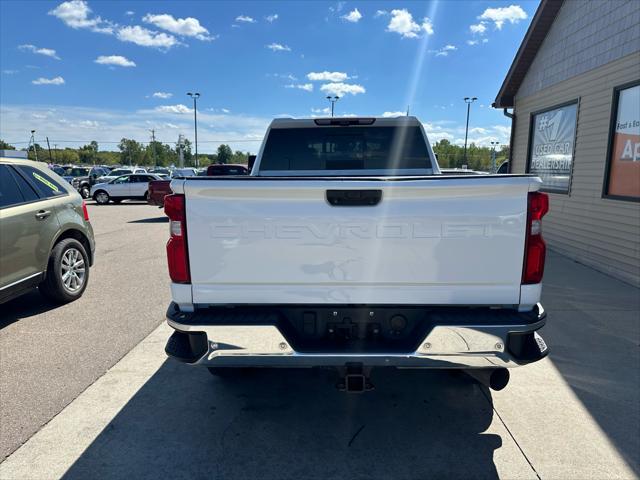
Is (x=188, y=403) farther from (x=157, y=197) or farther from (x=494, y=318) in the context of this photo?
(x=157, y=197)

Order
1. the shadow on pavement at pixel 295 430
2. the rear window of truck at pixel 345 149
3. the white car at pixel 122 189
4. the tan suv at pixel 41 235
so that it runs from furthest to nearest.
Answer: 1. the white car at pixel 122 189
2. the tan suv at pixel 41 235
3. the rear window of truck at pixel 345 149
4. the shadow on pavement at pixel 295 430

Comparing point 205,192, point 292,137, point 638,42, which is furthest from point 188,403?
point 638,42

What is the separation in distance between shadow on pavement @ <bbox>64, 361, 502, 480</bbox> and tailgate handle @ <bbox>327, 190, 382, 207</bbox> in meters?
1.57

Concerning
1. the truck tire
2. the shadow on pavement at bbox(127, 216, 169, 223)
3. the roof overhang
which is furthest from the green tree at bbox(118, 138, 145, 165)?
the roof overhang

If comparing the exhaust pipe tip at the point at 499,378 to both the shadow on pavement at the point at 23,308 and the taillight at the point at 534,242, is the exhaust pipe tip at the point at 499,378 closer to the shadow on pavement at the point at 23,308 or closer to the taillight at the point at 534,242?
the taillight at the point at 534,242

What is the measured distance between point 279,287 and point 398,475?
1300 mm

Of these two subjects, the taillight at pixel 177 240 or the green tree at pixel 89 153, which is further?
the green tree at pixel 89 153

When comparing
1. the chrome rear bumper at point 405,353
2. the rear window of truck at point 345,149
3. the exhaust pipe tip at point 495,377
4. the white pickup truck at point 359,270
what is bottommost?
the exhaust pipe tip at point 495,377

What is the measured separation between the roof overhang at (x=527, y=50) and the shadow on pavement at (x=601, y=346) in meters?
6.09

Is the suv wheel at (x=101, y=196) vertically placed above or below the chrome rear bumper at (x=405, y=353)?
below

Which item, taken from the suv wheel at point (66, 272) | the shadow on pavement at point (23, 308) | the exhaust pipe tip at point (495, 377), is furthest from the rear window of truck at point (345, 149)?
the shadow on pavement at point (23, 308)

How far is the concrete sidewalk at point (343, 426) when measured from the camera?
2605 millimetres

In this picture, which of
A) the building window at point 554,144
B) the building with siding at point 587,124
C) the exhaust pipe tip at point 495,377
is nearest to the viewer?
the exhaust pipe tip at point 495,377

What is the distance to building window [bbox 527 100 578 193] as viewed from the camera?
8.91m
